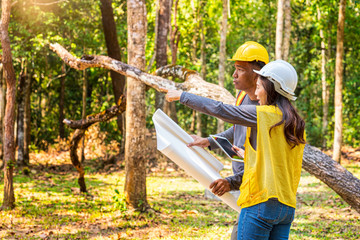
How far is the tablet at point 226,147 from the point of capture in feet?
9.86

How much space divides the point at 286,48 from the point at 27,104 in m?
7.24

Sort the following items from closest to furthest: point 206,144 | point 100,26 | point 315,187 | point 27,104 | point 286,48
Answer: point 206,144, point 315,187, point 286,48, point 27,104, point 100,26

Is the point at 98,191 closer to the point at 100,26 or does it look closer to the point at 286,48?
the point at 286,48

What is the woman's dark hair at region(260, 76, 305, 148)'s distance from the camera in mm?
2422

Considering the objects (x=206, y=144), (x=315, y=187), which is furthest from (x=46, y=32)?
(x=206, y=144)

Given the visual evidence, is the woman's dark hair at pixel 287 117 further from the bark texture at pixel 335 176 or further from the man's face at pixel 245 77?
the bark texture at pixel 335 176

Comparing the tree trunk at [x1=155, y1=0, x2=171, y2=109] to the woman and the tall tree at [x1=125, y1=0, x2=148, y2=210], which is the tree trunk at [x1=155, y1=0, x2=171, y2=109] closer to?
the tall tree at [x1=125, y1=0, x2=148, y2=210]

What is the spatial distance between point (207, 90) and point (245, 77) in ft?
8.60

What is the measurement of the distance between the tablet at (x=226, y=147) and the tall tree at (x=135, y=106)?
3.72 metres

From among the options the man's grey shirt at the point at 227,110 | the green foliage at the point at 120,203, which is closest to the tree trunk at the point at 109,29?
the green foliage at the point at 120,203

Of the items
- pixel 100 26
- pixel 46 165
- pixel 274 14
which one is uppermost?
pixel 274 14

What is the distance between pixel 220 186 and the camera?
301cm

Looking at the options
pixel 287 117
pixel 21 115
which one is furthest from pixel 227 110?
pixel 21 115

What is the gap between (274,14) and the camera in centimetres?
1866
